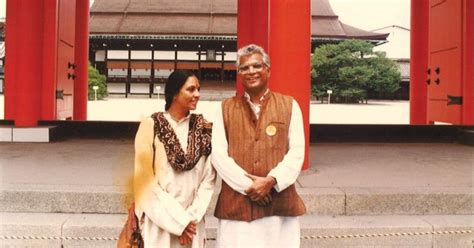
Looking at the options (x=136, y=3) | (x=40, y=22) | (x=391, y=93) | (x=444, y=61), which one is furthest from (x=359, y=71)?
(x=40, y=22)

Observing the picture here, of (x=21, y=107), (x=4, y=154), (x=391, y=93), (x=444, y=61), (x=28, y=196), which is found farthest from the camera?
(x=391, y=93)

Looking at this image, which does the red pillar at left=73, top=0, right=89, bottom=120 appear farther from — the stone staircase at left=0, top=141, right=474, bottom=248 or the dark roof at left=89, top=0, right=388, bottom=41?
the dark roof at left=89, top=0, right=388, bottom=41

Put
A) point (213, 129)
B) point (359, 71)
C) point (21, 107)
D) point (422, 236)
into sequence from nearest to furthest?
point (213, 129) < point (422, 236) < point (21, 107) < point (359, 71)

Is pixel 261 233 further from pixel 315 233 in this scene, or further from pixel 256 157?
pixel 315 233

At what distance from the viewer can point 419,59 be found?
9.74 m

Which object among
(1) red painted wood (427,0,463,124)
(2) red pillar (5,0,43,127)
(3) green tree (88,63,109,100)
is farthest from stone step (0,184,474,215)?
(3) green tree (88,63,109,100)

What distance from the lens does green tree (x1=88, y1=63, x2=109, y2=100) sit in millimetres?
26641

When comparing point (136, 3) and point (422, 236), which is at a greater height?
point (136, 3)

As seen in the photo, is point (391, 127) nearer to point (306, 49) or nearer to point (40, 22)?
point (306, 49)

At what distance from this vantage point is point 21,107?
7.22 metres

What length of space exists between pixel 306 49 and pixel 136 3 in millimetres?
26533

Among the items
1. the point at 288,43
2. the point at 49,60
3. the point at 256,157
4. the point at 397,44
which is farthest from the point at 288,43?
the point at 397,44

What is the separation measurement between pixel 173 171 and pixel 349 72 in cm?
3124

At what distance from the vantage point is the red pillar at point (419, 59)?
31.5ft
